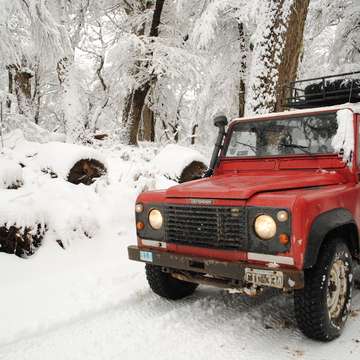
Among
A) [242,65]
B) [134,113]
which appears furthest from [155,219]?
[242,65]

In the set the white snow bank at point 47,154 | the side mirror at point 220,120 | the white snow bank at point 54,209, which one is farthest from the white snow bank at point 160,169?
the side mirror at point 220,120

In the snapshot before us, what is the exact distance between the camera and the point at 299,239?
323cm

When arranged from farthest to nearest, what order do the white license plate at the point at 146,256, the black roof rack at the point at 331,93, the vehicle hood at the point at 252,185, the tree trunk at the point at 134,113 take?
the tree trunk at the point at 134,113
the black roof rack at the point at 331,93
the white license plate at the point at 146,256
the vehicle hood at the point at 252,185

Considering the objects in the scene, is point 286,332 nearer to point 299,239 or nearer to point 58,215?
point 299,239

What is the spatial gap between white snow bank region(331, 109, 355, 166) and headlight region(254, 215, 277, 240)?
1.40 meters

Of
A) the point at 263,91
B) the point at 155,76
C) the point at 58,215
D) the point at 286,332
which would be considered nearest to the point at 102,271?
the point at 58,215

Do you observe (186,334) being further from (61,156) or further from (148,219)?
(61,156)

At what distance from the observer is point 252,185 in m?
3.70

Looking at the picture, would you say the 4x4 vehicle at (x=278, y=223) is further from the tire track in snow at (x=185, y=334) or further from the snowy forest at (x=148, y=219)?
the tire track in snow at (x=185, y=334)

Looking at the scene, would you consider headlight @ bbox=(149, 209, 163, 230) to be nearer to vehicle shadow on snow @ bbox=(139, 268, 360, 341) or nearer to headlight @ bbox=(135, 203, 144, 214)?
headlight @ bbox=(135, 203, 144, 214)

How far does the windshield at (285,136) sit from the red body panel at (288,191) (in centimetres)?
10

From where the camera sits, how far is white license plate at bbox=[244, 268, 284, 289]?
3229 mm

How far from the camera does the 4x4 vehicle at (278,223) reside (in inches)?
130

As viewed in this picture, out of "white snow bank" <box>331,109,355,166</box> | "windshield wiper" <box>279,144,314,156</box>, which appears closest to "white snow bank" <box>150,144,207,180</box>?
"windshield wiper" <box>279,144,314,156</box>
